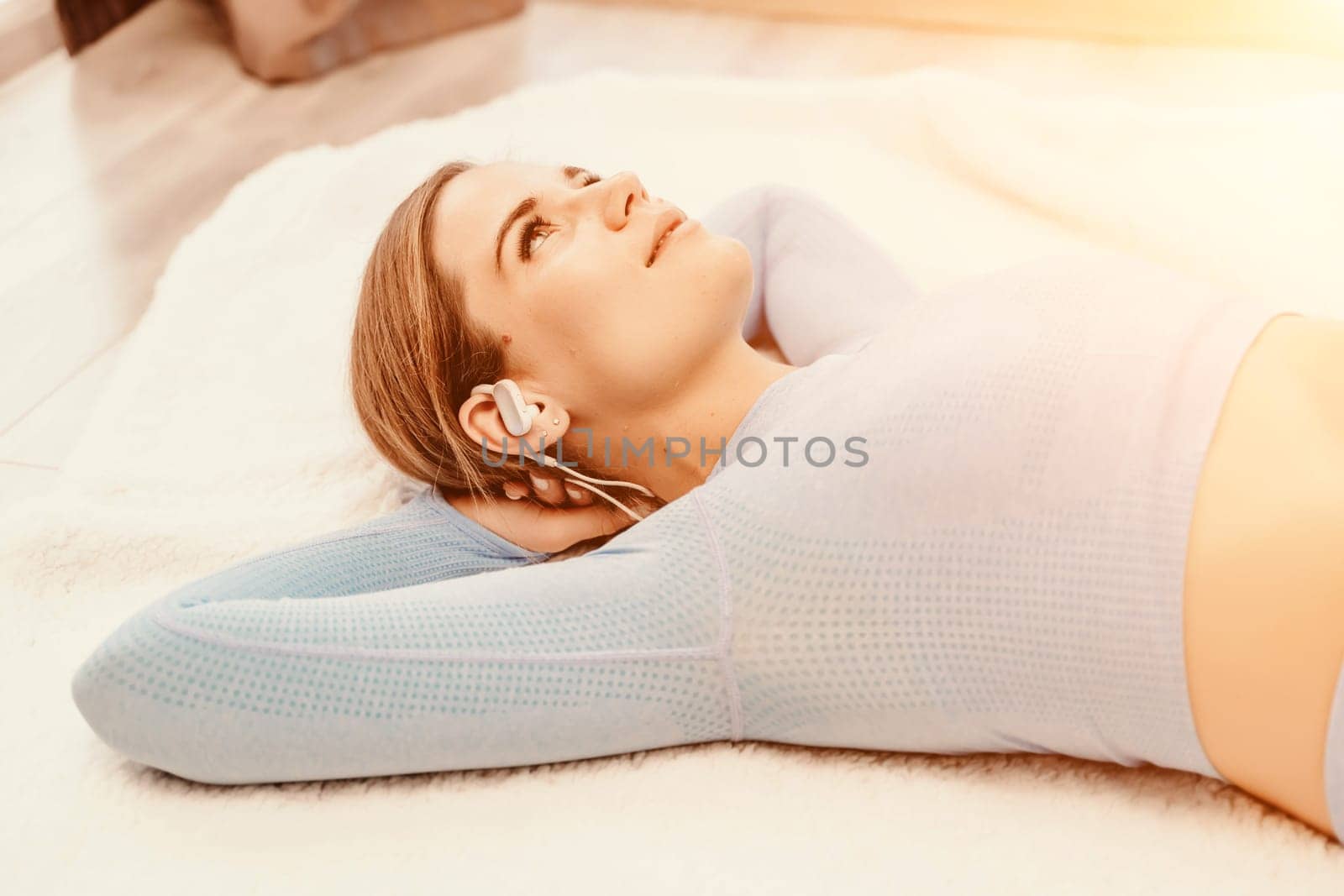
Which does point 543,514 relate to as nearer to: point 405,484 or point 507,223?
point 405,484

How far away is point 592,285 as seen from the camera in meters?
1.16

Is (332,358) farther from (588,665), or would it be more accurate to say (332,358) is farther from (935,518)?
(935,518)

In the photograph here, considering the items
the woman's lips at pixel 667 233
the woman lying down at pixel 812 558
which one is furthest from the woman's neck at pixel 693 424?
the woman's lips at pixel 667 233

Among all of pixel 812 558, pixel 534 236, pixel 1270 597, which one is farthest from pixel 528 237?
pixel 1270 597

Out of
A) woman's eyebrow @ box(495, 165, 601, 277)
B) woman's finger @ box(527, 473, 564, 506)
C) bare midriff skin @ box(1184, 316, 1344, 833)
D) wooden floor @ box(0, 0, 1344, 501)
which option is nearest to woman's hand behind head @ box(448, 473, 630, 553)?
woman's finger @ box(527, 473, 564, 506)

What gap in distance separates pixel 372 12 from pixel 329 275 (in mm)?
1093

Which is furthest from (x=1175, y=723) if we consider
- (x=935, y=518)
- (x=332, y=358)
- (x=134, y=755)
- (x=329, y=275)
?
(x=329, y=275)

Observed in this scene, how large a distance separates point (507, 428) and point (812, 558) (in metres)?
0.36

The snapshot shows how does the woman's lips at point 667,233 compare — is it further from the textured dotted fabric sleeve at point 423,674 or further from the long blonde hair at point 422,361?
the textured dotted fabric sleeve at point 423,674

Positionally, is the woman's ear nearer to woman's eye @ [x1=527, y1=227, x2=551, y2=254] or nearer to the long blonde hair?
the long blonde hair

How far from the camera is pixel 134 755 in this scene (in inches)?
40.3

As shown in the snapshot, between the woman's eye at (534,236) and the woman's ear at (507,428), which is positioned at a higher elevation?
the woman's eye at (534,236)

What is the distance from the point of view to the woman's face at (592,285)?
117 cm

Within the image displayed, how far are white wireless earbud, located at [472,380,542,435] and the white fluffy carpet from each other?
0.79 feet
